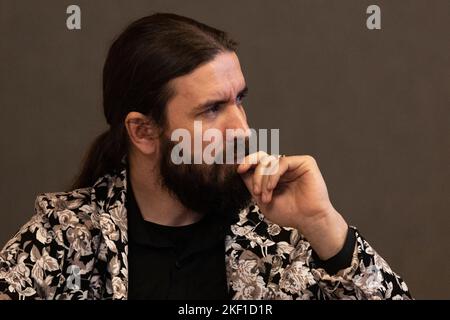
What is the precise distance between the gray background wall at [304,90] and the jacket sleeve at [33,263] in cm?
76

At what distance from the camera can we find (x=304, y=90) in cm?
251

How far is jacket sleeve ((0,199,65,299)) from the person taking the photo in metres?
1.67

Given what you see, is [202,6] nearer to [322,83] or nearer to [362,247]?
[322,83]

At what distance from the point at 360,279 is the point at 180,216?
1.61 ft

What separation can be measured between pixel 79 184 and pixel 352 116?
996mm

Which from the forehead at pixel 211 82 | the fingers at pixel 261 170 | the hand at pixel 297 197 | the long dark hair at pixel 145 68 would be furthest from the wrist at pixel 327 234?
the long dark hair at pixel 145 68

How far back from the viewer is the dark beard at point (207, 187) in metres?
1.80

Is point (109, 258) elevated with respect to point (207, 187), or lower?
lower

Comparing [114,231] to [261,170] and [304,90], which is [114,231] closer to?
[261,170]

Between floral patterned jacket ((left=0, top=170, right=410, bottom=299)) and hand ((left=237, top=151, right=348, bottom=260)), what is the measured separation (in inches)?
2.1

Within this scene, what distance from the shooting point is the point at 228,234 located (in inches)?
71.6

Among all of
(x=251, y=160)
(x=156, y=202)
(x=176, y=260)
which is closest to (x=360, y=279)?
(x=251, y=160)

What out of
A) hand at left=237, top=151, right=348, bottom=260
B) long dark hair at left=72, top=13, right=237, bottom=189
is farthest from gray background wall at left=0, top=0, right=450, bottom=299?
hand at left=237, top=151, right=348, bottom=260
